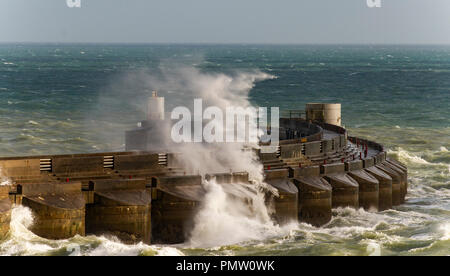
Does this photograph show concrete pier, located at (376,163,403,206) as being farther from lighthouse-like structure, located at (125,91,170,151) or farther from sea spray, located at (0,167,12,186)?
sea spray, located at (0,167,12,186)

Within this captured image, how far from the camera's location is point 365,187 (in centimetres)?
3759

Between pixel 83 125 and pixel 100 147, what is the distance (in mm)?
18584

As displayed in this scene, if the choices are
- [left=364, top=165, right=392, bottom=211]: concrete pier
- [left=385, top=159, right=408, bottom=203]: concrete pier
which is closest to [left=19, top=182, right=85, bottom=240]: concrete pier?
[left=364, top=165, right=392, bottom=211]: concrete pier

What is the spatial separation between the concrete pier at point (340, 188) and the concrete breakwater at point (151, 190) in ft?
0.06

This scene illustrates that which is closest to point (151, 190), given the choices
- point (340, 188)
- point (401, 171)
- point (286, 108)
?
point (340, 188)

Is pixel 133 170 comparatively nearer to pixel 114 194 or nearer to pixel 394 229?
pixel 114 194

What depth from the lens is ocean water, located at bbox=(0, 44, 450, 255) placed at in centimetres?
3088

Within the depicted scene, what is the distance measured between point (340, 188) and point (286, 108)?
7144 cm

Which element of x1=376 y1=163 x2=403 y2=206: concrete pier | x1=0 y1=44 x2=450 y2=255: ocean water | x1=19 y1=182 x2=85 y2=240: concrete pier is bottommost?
x1=0 y1=44 x2=450 y2=255: ocean water

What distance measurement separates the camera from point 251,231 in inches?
1277

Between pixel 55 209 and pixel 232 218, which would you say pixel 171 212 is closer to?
pixel 232 218

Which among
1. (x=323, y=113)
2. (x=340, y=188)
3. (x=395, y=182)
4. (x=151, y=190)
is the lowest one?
(x=395, y=182)

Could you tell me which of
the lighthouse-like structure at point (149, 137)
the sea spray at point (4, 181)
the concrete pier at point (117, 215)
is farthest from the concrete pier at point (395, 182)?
the sea spray at point (4, 181)

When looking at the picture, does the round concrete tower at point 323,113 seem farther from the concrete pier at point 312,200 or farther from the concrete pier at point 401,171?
the concrete pier at point 312,200
